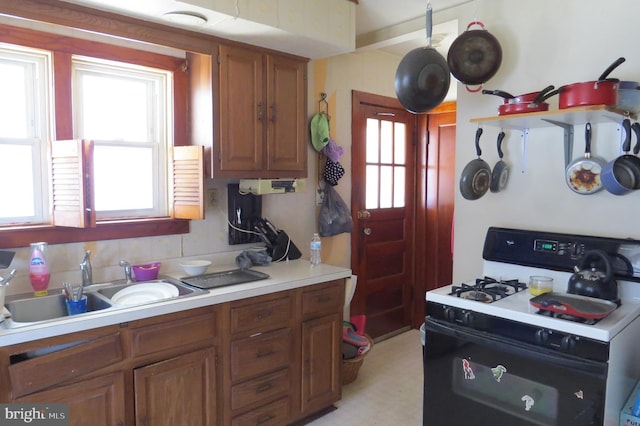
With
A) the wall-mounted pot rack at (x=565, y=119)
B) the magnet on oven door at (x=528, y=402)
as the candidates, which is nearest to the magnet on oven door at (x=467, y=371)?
the magnet on oven door at (x=528, y=402)

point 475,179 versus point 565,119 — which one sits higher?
point 565,119

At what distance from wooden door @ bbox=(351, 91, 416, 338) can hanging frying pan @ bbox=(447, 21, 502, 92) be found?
1.23m

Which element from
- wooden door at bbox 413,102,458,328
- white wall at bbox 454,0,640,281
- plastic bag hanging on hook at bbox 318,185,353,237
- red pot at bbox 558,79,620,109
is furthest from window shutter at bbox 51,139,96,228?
wooden door at bbox 413,102,458,328

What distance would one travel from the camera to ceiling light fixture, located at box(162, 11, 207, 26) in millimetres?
2076

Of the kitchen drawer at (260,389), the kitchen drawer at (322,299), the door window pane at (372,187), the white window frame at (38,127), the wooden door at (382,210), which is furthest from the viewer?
the door window pane at (372,187)

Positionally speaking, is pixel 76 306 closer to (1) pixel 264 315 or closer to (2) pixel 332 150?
(1) pixel 264 315

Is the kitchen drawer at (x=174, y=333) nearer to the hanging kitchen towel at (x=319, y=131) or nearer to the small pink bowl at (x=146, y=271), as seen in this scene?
the small pink bowl at (x=146, y=271)

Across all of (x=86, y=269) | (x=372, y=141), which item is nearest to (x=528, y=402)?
(x=86, y=269)

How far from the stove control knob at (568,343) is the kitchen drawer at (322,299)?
1.28m

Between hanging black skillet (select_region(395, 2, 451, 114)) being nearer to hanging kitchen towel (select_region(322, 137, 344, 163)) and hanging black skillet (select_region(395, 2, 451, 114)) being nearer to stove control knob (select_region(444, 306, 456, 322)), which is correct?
stove control knob (select_region(444, 306, 456, 322))

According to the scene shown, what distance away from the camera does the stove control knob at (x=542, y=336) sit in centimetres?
165

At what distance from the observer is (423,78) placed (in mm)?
1908

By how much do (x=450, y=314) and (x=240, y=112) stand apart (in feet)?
4.95

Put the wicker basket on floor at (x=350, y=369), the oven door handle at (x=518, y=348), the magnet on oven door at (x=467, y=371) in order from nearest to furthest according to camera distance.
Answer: the oven door handle at (x=518, y=348), the magnet on oven door at (x=467, y=371), the wicker basket on floor at (x=350, y=369)
